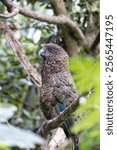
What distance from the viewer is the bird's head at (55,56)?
7.42 feet

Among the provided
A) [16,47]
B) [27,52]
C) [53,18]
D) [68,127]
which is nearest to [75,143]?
[68,127]

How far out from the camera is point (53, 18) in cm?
240

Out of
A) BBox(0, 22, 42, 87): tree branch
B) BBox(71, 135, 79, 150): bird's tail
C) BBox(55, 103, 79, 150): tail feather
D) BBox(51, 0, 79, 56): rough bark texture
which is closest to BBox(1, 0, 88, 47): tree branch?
BBox(51, 0, 79, 56): rough bark texture

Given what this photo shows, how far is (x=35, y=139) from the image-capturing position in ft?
1.19

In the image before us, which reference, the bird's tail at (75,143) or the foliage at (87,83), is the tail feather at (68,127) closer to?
the bird's tail at (75,143)

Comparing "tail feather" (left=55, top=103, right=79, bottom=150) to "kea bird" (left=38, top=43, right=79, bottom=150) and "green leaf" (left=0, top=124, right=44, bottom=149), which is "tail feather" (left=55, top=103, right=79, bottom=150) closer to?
"kea bird" (left=38, top=43, right=79, bottom=150)

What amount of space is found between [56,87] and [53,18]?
53 centimetres

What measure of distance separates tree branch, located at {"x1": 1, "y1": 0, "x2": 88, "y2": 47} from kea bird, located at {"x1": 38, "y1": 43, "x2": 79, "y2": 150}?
17 centimetres

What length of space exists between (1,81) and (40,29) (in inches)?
26.1

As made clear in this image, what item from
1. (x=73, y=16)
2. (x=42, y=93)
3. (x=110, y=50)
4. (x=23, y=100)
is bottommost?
(x=110, y=50)

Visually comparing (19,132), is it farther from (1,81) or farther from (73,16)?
(1,81)

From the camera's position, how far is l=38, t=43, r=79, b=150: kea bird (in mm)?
1937

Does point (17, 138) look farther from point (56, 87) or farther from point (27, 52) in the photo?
point (27, 52)

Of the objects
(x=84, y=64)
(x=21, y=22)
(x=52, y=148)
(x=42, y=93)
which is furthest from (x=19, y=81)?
(x=84, y=64)
